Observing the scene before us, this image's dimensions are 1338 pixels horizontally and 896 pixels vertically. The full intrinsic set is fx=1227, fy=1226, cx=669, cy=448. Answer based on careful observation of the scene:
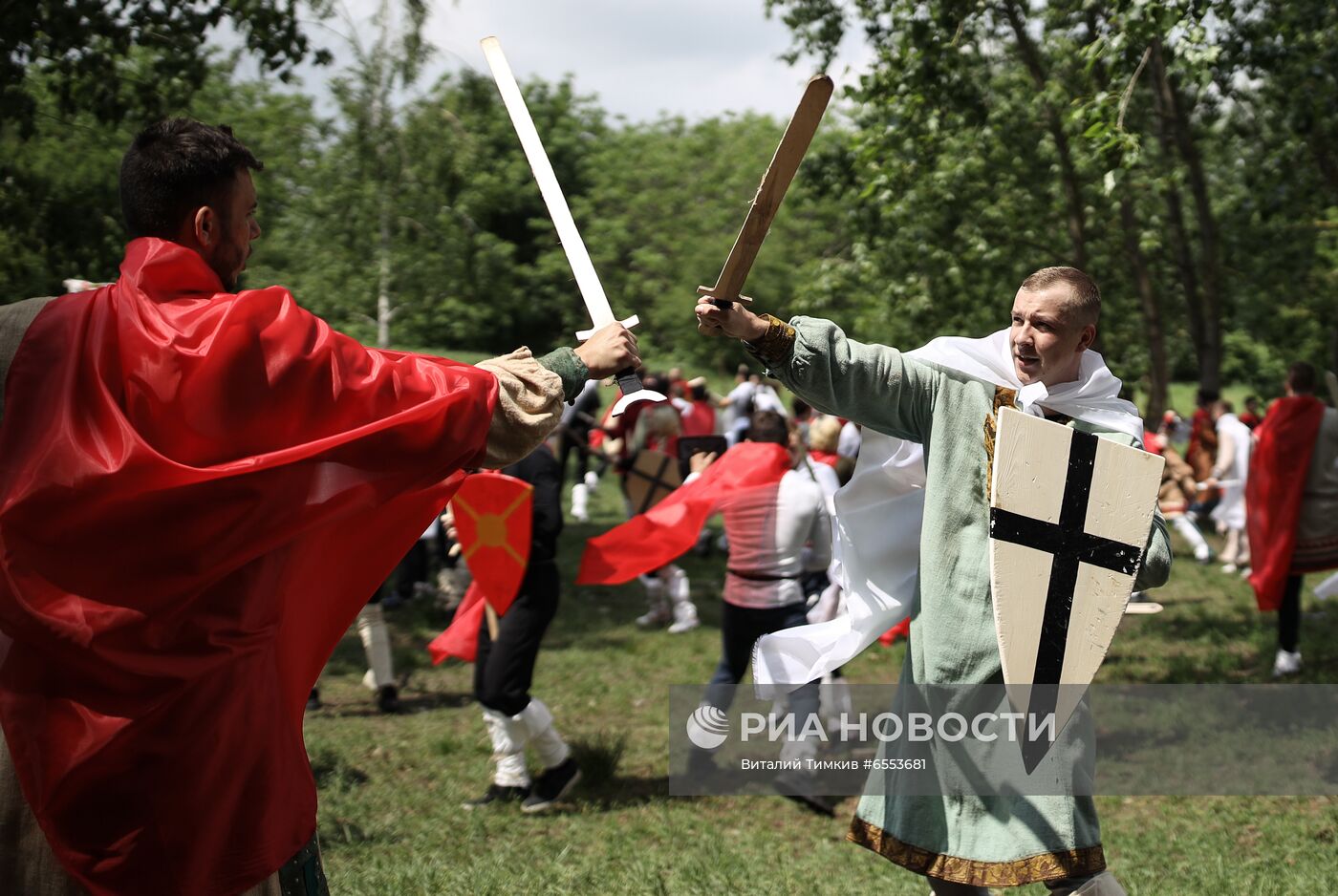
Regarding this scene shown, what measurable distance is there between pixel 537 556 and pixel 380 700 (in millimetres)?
2366

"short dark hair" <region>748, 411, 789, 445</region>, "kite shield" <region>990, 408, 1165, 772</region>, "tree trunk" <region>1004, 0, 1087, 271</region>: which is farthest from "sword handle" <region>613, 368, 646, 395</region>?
"tree trunk" <region>1004, 0, 1087, 271</region>

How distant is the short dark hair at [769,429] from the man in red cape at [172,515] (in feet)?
14.2

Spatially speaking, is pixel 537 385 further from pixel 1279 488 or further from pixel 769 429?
pixel 1279 488

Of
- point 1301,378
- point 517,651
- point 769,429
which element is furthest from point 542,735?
point 1301,378

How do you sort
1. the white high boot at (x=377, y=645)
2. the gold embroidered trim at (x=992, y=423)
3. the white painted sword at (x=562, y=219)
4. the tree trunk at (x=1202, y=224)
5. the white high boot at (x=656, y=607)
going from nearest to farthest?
the white painted sword at (x=562, y=219), the gold embroidered trim at (x=992, y=423), the white high boot at (x=377, y=645), the white high boot at (x=656, y=607), the tree trunk at (x=1202, y=224)

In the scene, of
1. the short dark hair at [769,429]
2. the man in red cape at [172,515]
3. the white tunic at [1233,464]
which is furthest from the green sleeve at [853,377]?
the white tunic at [1233,464]

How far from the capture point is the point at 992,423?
10.3ft

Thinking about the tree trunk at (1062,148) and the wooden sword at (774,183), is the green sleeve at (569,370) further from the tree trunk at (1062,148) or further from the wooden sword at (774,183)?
the tree trunk at (1062,148)

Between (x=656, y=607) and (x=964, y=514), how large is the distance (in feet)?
25.1

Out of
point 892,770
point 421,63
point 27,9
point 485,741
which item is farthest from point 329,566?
point 421,63

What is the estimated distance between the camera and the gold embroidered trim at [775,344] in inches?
116

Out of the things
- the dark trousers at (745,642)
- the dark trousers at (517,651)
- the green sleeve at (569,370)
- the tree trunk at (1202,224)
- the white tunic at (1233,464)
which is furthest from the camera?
the white tunic at (1233,464)

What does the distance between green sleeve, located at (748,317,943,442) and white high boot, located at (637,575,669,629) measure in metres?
7.34

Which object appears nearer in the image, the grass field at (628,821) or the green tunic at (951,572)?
the green tunic at (951,572)
